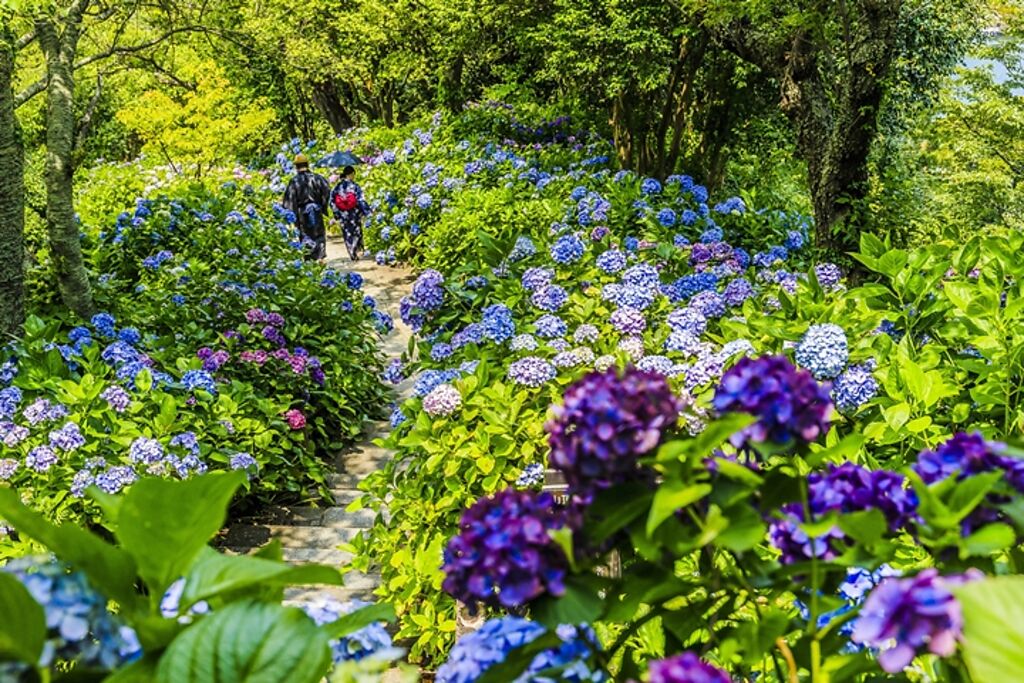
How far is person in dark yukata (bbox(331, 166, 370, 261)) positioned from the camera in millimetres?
11117

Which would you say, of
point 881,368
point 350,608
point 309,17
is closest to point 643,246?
point 881,368

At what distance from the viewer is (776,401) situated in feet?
3.18

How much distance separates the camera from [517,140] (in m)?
13.4

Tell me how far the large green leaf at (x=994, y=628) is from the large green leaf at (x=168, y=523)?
2.20 feet

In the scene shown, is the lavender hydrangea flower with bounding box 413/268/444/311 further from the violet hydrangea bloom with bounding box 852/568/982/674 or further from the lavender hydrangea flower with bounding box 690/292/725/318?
the violet hydrangea bloom with bounding box 852/568/982/674

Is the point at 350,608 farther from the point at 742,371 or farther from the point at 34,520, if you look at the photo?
the point at 742,371

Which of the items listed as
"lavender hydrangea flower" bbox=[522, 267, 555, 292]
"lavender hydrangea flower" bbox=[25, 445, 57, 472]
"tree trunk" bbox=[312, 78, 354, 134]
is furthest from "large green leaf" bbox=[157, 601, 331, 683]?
"tree trunk" bbox=[312, 78, 354, 134]

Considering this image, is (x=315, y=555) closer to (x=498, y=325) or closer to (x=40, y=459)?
(x=40, y=459)

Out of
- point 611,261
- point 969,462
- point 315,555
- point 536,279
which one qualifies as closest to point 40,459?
point 315,555

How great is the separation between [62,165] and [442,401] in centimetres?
393

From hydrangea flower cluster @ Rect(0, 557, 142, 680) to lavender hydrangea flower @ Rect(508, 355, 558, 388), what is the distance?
2.82 meters

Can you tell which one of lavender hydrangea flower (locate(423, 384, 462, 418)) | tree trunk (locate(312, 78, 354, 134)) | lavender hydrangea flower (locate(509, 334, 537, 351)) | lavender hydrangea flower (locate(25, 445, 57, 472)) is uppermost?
lavender hydrangea flower (locate(509, 334, 537, 351))

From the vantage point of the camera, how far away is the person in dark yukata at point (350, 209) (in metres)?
11.1

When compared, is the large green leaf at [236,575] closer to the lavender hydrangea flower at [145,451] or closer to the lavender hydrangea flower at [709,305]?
the lavender hydrangea flower at [709,305]
